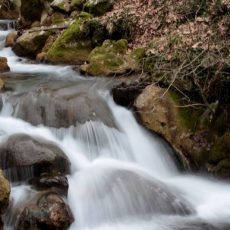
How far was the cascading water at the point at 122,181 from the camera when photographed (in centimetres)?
657

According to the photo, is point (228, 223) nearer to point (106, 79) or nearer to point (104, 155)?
point (104, 155)

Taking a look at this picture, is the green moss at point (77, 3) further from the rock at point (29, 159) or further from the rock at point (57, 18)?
the rock at point (29, 159)

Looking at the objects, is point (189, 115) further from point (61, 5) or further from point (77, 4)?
point (61, 5)

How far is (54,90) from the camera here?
9.49 meters

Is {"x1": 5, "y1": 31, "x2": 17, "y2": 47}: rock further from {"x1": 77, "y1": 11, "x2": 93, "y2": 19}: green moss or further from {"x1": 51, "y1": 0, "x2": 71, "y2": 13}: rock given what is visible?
{"x1": 77, "y1": 11, "x2": 93, "y2": 19}: green moss

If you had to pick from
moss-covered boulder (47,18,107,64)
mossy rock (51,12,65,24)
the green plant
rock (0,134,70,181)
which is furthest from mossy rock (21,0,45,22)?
rock (0,134,70,181)

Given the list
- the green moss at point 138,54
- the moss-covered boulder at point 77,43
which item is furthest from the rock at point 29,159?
the moss-covered boulder at point 77,43

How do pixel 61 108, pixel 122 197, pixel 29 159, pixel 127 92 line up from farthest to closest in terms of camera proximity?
pixel 127 92 < pixel 61 108 < pixel 122 197 < pixel 29 159

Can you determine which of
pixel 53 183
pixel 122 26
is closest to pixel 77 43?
pixel 122 26

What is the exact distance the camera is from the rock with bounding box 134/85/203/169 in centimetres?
829

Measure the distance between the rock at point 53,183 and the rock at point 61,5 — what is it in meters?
9.77

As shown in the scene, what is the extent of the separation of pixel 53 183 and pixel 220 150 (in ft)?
10.2

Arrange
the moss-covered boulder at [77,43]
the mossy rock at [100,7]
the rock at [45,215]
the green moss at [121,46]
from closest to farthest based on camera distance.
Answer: the rock at [45,215] < the green moss at [121,46] < the moss-covered boulder at [77,43] < the mossy rock at [100,7]

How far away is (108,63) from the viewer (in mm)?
10742
